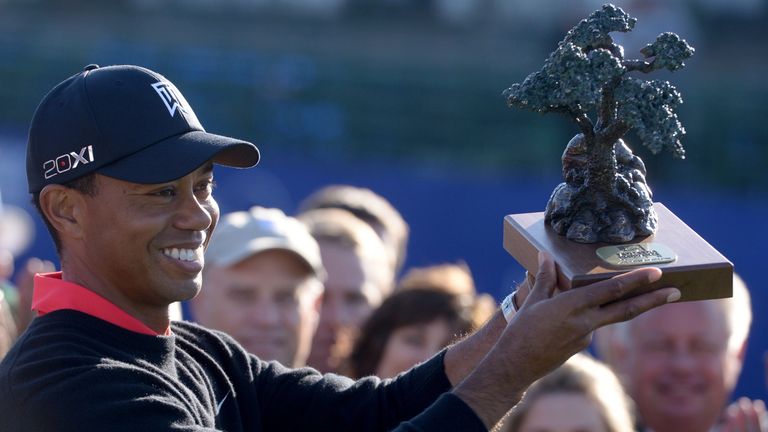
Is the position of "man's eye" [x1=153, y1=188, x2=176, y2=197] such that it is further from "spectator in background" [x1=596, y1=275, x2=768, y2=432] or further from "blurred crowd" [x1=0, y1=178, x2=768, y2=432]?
"spectator in background" [x1=596, y1=275, x2=768, y2=432]

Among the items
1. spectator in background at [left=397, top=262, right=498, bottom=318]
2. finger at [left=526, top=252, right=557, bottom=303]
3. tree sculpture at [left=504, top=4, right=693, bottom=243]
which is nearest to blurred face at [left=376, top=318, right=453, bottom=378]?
spectator in background at [left=397, top=262, right=498, bottom=318]

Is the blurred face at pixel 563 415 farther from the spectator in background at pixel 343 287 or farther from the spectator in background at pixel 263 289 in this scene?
the spectator in background at pixel 343 287

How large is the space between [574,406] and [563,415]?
0.05 meters

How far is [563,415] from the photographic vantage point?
4.54 meters

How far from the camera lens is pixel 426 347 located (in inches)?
209

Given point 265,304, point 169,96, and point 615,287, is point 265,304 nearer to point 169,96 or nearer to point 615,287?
point 169,96

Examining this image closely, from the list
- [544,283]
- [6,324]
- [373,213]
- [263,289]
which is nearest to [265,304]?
[263,289]

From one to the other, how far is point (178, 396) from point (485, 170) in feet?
30.7

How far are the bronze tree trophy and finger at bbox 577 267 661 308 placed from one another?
6cm

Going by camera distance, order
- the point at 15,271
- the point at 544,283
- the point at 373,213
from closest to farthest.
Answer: the point at 544,283, the point at 373,213, the point at 15,271

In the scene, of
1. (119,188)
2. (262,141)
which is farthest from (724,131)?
(119,188)

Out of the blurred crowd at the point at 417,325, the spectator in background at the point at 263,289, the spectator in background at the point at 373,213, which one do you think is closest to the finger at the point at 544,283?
the blurred crowd at the point at 417,325

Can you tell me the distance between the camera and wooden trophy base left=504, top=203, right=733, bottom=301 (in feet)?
10.4

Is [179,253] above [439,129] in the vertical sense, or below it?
above
